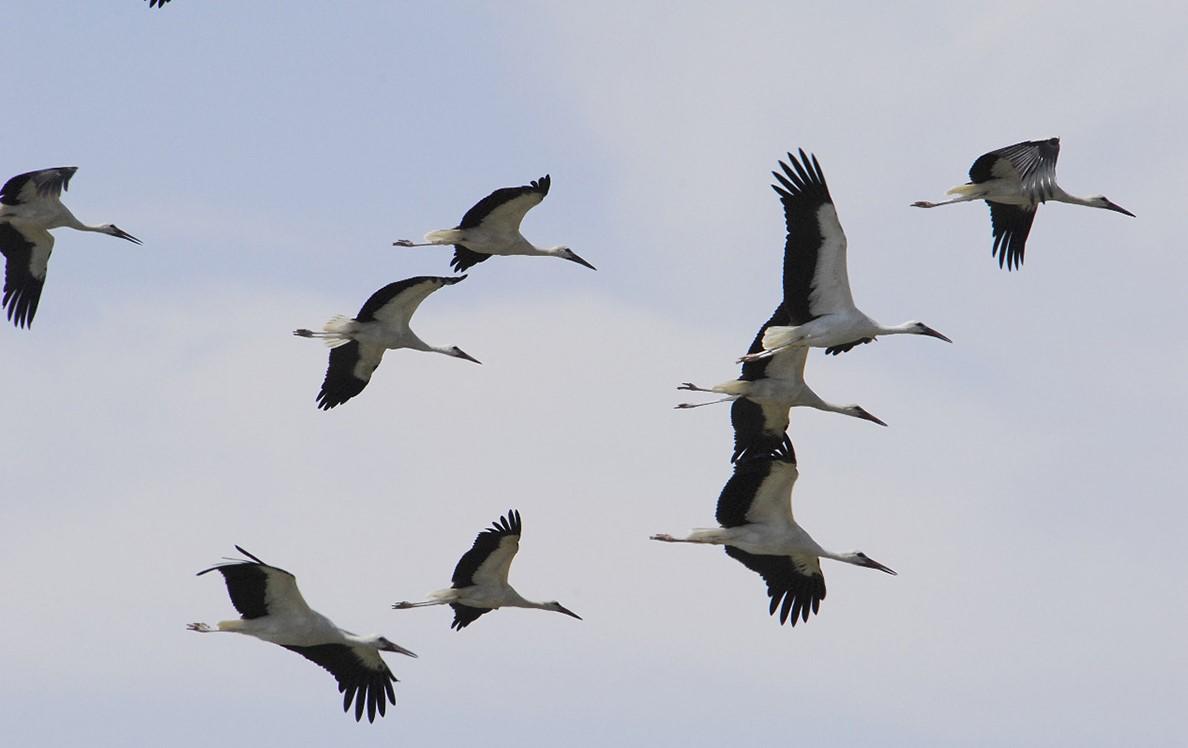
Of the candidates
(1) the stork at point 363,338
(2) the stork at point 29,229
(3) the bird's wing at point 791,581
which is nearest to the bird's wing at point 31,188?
(2) the stork at point 29,229

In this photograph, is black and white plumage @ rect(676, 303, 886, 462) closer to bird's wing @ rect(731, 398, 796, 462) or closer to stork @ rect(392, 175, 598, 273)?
bird's wing @ rect(731, 398, 796, 462)

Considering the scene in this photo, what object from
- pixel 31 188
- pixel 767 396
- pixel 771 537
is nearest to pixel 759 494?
pixel 771 537

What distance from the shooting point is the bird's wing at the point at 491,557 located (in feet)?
69.3

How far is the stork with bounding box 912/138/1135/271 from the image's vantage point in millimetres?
22281

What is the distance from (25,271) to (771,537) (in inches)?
355

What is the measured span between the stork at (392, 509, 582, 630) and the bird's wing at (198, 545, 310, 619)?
209 centimetres

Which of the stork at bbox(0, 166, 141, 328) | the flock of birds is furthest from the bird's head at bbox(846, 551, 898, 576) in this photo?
the stork at bbox(0, 166, 141, 328)

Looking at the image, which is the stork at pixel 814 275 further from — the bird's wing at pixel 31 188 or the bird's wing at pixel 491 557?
the bird's wing at pixel 31 188

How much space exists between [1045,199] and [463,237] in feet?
20.2

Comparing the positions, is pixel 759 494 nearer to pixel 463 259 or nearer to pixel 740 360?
pixel 740 360

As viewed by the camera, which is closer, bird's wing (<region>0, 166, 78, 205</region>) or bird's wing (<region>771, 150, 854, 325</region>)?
bird's wing (<region>771, 150, 854, 325</region>)

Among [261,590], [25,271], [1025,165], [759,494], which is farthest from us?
[25,271]

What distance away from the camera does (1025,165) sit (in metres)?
22.3

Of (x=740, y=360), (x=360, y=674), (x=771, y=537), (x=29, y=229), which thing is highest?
(x=29, y=229)
